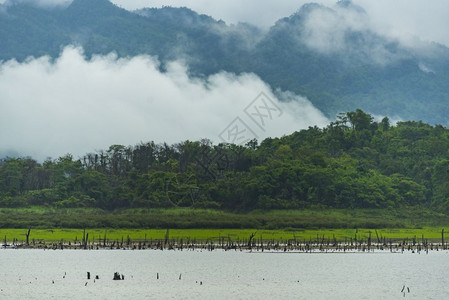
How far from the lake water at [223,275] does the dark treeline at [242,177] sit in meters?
40.5

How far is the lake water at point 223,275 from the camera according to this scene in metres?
50.2

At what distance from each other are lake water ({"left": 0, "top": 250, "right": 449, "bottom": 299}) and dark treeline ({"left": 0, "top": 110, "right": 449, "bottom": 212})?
133 ft

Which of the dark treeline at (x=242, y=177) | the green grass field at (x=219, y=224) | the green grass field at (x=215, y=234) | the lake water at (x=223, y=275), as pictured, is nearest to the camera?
the lake water at (x=223, y=275)

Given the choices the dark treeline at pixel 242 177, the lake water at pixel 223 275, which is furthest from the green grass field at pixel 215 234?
the dark treeline at pixel 242 177

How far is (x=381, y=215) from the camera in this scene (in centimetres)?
12750

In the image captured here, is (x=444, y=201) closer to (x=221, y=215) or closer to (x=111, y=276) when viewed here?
(x=221, y=215)

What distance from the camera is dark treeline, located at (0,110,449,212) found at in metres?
135

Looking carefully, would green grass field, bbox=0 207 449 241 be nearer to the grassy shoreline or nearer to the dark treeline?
the grassy shoreline

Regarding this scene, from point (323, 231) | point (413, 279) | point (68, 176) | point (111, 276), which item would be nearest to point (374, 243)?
point (323, 231)

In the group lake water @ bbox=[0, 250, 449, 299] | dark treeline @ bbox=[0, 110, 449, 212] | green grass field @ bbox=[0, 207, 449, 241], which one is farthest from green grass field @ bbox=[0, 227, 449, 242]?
dark treeline @ bbox=[0, 110, 449, 212]

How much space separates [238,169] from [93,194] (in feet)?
117

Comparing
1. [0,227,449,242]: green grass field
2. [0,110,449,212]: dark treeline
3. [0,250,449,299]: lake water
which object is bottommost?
[0,250,449,299]: lake water

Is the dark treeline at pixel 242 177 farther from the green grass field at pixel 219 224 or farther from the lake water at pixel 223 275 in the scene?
the lake water at pixel 223 275

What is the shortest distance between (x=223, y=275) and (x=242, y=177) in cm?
8173
